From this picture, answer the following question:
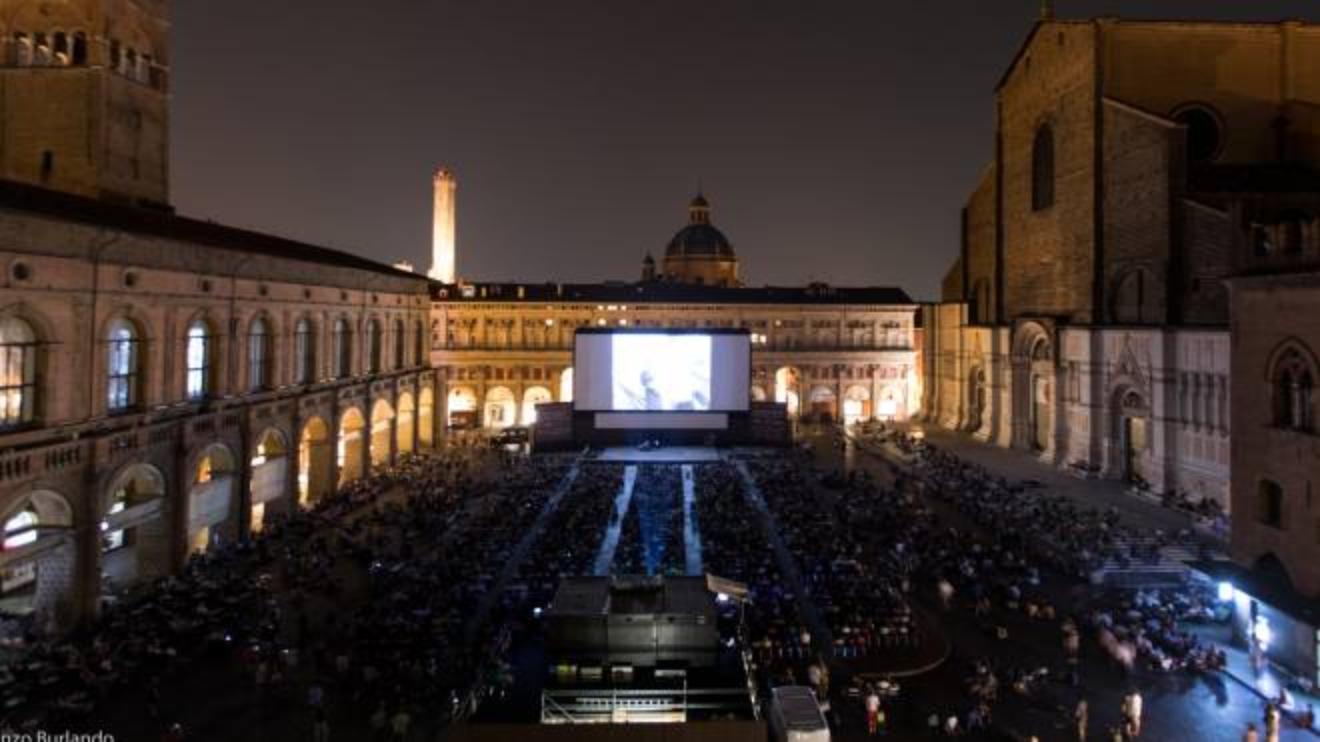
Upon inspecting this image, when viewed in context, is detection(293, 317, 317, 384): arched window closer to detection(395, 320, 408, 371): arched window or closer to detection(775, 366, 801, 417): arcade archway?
detection(395, 320, 408, 371): arched window

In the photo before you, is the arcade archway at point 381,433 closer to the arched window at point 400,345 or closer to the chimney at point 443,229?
the arched window at point 400,345

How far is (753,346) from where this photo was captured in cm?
8094

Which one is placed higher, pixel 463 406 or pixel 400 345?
pixel 400 345

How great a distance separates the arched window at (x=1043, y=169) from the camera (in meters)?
56.6

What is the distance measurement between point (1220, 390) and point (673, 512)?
946 inches

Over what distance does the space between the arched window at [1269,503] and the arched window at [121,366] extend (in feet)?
109

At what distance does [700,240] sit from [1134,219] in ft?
215

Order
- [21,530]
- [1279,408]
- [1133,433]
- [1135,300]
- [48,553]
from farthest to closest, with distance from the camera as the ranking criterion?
1. [1135,300]
2. [1133,433]
3. [48,553]
4. [1279,408]
5. [21,530]

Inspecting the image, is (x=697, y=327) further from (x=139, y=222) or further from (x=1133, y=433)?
(x=139, y=222)

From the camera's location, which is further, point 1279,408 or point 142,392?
point 142,392

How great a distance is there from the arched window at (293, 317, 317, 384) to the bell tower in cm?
944

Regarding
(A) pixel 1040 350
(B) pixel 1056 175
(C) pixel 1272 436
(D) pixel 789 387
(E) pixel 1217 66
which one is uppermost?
(E) pixel 1217 66

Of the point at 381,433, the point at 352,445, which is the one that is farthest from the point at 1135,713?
the point at 381,433

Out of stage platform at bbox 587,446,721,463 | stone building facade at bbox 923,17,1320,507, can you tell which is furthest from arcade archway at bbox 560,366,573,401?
stone building facade at bbox 923,17,1320,507
